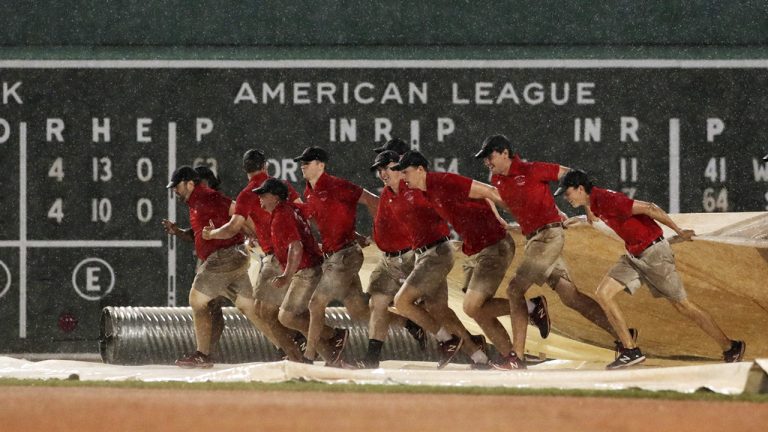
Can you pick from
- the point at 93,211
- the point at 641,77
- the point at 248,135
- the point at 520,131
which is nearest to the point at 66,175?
the point at 93,211

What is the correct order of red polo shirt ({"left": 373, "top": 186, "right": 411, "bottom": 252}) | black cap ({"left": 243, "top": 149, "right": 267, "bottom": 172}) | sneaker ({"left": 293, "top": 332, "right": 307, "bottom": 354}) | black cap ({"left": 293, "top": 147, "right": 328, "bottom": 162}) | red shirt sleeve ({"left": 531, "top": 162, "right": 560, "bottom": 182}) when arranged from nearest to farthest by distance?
1. red shirt sleeve ({"left": 531, "top": 162, "right": 560, "bottom": 182})
2. red polo shirt ({"left": 373, "top": 186, "right": 411, "bottom": 252})
3. black cap ({"left": 293, "top": 147, "right": 328, "bottom": 162})
4. black cap ({"left": 243, "top": 149, "right": 267, "bottom": 172})
5. sneaker ({"left": 293, "top": 332, "right": 307, "bottom": 354})

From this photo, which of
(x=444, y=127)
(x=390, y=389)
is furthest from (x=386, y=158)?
(x=444, y=127)

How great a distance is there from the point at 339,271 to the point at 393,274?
0.38 metres

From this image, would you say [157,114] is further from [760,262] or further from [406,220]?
[760,262]

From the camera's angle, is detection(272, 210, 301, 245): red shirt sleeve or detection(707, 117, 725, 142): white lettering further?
detection(707, 117, 725, 142): white lettering

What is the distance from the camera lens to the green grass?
27.8 feet

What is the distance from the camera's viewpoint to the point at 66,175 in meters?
13.7

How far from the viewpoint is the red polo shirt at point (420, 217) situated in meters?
10.5

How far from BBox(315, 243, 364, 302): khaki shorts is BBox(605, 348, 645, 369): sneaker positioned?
189 centimetres

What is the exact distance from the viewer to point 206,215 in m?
11.2

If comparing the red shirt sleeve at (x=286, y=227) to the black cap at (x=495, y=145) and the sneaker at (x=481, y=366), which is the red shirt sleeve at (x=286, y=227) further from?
the sneaker at (x=481, y=366)

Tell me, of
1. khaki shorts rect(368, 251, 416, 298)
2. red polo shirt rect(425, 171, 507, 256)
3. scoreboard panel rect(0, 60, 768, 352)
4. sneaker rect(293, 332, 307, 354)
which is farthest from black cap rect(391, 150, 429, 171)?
scoreboard panel rect(0, 60, 768, 352)

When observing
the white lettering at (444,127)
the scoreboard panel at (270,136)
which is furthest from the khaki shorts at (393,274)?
the white lettering at (444,127)

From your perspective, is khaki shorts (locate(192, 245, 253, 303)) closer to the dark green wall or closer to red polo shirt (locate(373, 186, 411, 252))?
red polo shirt (locate(373, 186, 411, 252))
